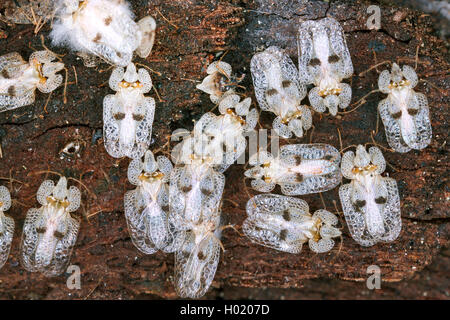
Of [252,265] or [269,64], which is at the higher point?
[269,64]

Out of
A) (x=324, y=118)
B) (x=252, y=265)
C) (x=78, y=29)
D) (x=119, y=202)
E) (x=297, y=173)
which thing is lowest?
(x=252, y=265)

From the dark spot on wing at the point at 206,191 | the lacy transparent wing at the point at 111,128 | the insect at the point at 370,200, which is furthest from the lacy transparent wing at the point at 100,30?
the insect at the point at 370,200

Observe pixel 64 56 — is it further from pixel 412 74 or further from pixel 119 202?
pixel 412 74

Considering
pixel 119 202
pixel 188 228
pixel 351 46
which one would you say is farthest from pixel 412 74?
pixel 119 202

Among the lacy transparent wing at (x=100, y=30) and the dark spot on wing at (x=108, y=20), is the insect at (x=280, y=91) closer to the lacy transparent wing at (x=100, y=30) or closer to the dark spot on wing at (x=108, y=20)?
the lacy transparent wing at (x=100, y=30)

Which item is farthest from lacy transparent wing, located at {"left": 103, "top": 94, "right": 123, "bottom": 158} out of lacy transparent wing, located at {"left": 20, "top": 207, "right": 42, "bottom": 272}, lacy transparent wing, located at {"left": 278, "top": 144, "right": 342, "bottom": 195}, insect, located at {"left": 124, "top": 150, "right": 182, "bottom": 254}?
lacy transparent wing, located at {"left": 278, "top": 144, "right": 342, "bottom": 195}

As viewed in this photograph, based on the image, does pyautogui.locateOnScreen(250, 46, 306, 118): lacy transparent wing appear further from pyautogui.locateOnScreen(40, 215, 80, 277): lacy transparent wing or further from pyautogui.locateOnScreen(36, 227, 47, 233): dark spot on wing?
pyautogui.locateOnScreen(36, 227, 47, 233): dark spot on wing
